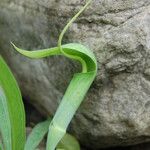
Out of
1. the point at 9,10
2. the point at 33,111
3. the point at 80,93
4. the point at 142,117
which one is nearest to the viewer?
the point at 80,93

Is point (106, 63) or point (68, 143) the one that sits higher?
A: point (106, 63)

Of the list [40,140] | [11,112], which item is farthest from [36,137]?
[11,112]

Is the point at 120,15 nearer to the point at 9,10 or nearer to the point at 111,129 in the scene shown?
the point at 111,129

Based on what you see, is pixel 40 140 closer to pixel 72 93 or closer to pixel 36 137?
pixel 36 137

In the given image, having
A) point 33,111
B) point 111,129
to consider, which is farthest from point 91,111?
point 33,111

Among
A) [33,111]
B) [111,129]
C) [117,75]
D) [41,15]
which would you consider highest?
[41,15]

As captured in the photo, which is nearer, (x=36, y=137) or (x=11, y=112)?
(x=11, y=112)
